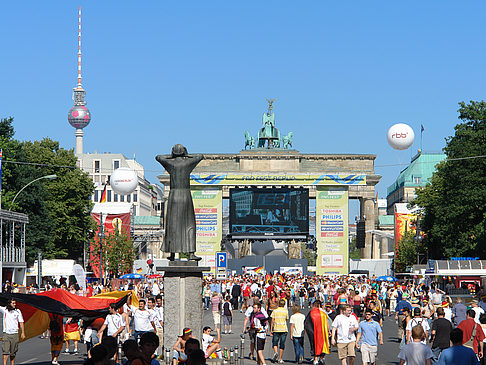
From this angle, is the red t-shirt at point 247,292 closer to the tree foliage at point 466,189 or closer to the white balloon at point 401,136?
the white balloon at point 401,136

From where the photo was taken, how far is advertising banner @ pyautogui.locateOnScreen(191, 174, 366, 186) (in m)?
112

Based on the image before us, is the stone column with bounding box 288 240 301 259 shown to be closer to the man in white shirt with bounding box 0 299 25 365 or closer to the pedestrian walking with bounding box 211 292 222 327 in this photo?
the pedestrian walking with bounding box 211 292 222 327

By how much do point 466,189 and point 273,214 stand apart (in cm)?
4215

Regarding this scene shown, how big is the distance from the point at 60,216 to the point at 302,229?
105 feet

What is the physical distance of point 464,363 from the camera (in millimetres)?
12867

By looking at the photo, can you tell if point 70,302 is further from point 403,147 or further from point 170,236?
point 403,147

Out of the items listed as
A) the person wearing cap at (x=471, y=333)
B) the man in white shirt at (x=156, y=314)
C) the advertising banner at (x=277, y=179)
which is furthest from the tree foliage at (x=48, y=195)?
the person wearing cap at (x=471, y=333)

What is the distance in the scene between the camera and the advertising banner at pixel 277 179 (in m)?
112

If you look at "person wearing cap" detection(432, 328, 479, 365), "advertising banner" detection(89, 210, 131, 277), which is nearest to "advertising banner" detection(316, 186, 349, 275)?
"advertising banner" detection(89, 210, 131, 277)

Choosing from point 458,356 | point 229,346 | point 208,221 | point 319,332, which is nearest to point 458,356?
point 458,356

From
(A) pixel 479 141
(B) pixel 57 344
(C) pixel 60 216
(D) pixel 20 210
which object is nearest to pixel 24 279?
(D) pixel 20 210

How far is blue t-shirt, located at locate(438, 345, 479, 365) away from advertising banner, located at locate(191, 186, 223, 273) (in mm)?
95429

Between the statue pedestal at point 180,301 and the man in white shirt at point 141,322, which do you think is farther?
the man in white shirt at point 141,322

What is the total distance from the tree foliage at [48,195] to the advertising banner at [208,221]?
73.4ft
